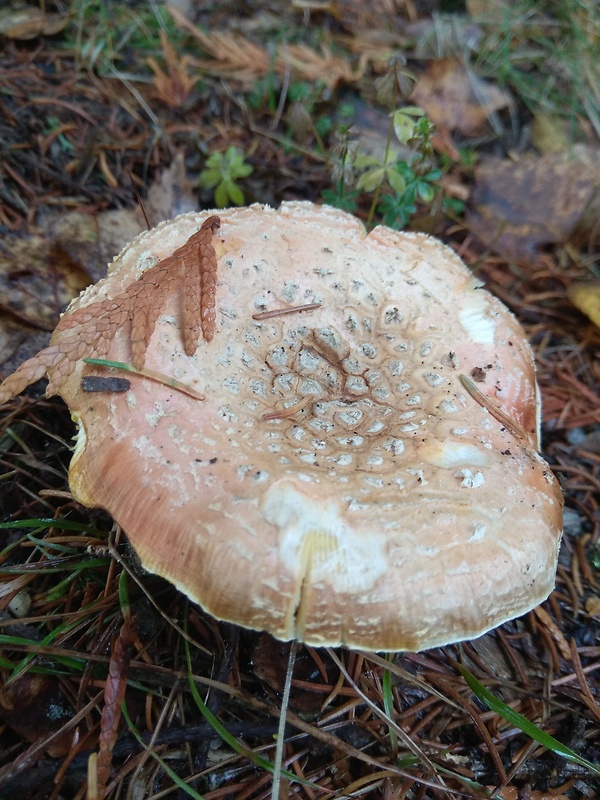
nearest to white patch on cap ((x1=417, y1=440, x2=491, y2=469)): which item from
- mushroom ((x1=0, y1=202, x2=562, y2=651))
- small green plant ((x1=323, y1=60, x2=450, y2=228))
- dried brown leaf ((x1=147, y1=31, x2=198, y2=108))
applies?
mushroom ((x1=0, y1=202, x2=562, y2=651))

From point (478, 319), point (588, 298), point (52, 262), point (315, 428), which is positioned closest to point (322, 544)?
point (315, 428)

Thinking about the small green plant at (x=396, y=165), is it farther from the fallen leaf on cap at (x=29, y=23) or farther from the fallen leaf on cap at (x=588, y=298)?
the fallen leaf on cap at (x=29, y=23)

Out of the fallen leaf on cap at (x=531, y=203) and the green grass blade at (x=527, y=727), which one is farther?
the fallen leaf on cap at (x=531, y=203)

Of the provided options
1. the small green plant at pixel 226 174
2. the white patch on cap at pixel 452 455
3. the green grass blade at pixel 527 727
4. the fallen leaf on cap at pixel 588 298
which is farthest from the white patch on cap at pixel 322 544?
the fallen leaf on cap at pixel 588 298

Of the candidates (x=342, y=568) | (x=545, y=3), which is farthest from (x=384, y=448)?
(x=545, y=3)

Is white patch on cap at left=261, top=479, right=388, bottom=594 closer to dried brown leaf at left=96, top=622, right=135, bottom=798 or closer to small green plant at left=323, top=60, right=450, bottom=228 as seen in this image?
dried brown leaf at left=96, top=622, right=135, bottom=798

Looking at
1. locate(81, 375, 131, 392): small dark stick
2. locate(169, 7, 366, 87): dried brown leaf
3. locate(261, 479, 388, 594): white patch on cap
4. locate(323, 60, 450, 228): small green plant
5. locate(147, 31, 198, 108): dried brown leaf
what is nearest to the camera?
locate(261, 479, 388, 594): white patch on cap

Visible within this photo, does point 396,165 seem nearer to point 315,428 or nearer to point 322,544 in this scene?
point 315,428
